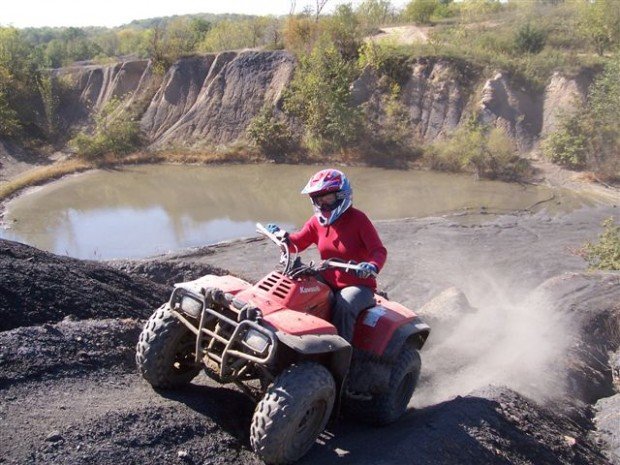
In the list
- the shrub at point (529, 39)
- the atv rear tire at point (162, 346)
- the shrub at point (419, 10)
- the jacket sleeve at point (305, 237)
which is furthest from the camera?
the shrub at point (419, 10)

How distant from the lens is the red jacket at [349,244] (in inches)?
212

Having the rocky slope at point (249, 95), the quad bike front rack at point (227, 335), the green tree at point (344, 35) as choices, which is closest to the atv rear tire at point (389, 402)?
the quad bike front rack at point (227, 335)

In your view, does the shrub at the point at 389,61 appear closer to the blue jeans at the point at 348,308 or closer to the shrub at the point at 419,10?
the shrub at the point at 419,10

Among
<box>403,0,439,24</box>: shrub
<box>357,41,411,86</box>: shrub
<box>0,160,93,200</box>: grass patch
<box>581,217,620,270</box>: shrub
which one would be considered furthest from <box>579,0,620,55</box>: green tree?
<box>0,160,93,200</box>: grass patch

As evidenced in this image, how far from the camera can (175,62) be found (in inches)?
1585

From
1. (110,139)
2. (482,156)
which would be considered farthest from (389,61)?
(110,139)

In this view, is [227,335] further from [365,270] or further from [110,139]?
[110,139]

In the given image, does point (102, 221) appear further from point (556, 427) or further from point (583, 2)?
point (583, 2)

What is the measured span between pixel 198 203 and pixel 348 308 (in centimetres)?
1933

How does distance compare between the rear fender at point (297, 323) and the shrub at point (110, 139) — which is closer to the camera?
the rear fender at point (297, 323)

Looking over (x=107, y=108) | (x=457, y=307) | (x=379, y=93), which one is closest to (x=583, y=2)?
(x=379, y=93)

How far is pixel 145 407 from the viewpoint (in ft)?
15.1

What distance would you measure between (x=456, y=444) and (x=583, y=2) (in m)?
41.4

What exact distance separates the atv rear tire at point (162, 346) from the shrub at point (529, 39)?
34.7 m
